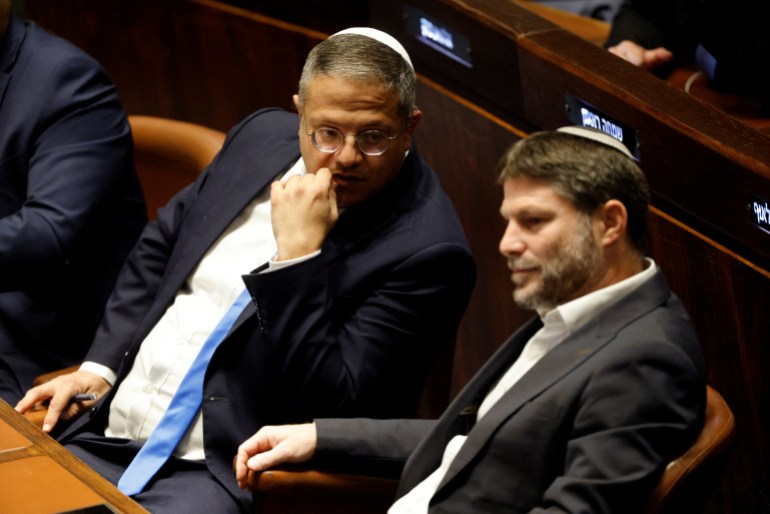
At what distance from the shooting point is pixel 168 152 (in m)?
3.18

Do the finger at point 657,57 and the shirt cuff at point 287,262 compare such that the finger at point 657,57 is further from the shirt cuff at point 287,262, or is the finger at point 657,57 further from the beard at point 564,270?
the beard at point 564,270

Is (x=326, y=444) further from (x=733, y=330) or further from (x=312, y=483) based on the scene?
(x=733, y=330)

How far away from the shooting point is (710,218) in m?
2.47

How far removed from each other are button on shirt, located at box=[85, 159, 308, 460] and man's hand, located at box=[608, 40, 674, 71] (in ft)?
3.36

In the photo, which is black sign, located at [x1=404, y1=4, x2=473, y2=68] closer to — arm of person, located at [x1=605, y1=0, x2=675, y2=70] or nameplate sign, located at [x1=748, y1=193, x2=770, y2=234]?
arm of person, located at [x1=605, y1=0, x2=675, y2=70]

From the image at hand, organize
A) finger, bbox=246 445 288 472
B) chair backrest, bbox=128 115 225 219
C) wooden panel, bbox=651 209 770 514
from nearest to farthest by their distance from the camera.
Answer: finger, bbox=246 445 288 472, wooden panel, bbox=651 209 770 514, chair backrest, bbox=128 115 225 219

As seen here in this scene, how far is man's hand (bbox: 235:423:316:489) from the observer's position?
2092 mm

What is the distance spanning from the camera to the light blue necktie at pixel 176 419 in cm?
242

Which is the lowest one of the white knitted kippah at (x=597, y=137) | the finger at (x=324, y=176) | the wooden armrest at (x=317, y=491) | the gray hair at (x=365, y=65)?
the wooden armrest at (x=317, y=491)

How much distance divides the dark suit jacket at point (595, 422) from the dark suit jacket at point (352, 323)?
0.41m

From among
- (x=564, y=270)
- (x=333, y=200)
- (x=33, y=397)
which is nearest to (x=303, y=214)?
(x=333, y=200)

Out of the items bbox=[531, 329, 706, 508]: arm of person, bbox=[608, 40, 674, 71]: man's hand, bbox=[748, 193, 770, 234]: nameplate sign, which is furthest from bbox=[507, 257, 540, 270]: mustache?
bbox=[608, 40, 674, 71]: man's hand

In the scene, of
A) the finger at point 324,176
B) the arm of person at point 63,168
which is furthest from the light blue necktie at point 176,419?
the arm of person at point 63,168

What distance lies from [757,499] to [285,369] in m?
1.02
